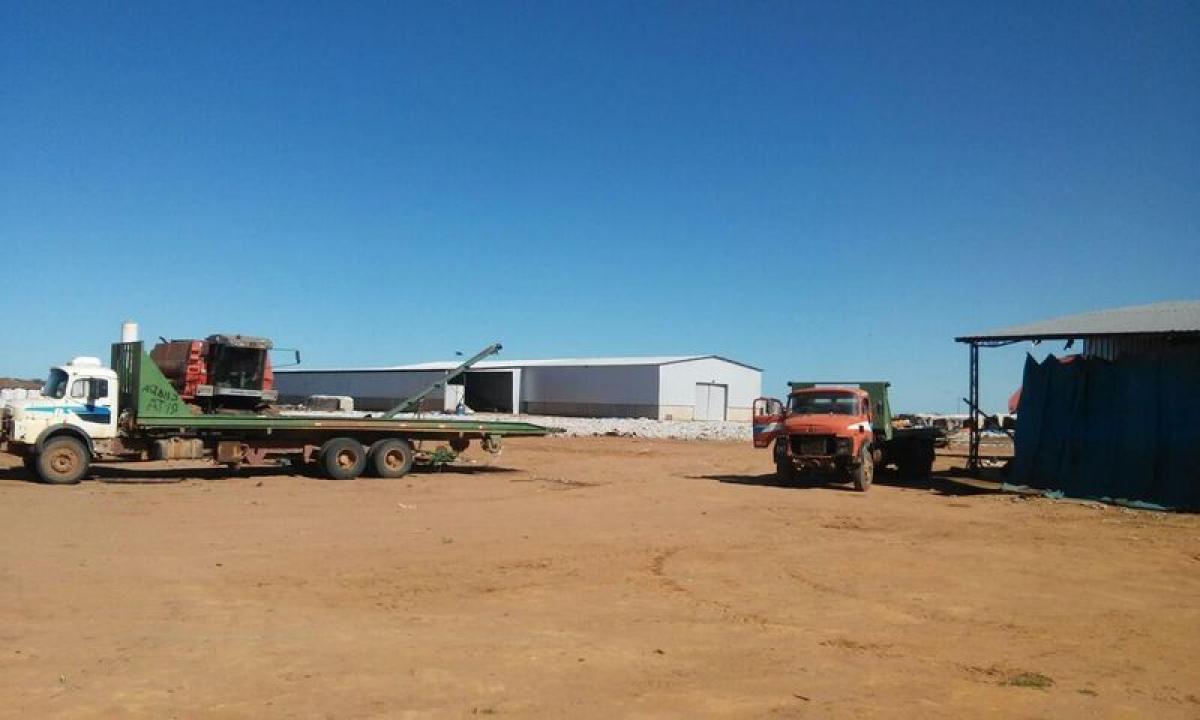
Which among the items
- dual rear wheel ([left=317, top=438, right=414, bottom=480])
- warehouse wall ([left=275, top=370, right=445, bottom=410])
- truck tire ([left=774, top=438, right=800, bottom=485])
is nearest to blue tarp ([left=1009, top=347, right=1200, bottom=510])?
truck tire ([left=774, top=438, right=800, bottom=485])

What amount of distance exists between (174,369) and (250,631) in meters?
19.0

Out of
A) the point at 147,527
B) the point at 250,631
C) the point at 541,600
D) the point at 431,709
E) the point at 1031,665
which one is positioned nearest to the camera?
the point at 431,709

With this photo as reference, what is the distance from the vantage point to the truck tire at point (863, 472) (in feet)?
67.1

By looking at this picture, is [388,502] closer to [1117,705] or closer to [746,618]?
[746,618]

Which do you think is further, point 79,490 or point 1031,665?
point 79,490

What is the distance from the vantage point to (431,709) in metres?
5.72

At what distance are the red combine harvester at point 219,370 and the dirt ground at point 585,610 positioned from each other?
7235 mm

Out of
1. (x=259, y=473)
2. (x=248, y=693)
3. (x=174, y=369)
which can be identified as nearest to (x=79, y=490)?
(x=259, y=473)

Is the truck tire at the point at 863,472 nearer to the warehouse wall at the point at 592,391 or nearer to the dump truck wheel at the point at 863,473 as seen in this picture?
the dump truck wheel at the point at 863,473

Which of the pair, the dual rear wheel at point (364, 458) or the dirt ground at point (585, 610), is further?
the dual rear wheel at point (364, 458)

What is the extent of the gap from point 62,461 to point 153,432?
174 centimetres

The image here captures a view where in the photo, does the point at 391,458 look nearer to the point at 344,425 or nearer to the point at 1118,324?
the point at 344,425

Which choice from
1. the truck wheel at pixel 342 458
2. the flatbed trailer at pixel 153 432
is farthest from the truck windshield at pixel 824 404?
the truck wheel at pixel 342 458

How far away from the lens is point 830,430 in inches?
799
